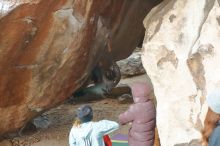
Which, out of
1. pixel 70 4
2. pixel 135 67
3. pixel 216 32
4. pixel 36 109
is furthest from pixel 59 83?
pixel 135 67

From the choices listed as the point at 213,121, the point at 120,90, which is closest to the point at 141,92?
the point at 213,121

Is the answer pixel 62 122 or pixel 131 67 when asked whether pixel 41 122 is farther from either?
pixel 131 67

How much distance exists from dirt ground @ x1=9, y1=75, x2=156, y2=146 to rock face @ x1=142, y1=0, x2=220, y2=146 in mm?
2652

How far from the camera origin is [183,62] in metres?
4.69

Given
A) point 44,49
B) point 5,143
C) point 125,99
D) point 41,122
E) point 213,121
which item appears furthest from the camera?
point 125,99

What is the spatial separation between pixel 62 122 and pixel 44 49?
237cm

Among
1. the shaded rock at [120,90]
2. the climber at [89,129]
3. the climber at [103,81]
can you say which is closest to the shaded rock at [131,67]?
the shaded rock at [120,90]

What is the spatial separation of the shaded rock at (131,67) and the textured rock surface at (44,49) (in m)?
5.34

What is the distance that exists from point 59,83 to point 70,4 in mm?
1185

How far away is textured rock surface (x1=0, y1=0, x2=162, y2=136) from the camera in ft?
20.4

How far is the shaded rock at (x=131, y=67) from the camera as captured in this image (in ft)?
41.1

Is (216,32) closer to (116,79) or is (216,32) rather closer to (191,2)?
(191,2)

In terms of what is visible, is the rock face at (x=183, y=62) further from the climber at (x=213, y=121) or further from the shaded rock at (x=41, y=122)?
the shaded rock at (x=41, y=122)

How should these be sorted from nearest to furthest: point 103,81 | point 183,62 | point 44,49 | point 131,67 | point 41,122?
point 183,62 < point 44,49 < point 41,122 < point 103,81 < point 131,67
